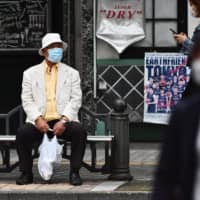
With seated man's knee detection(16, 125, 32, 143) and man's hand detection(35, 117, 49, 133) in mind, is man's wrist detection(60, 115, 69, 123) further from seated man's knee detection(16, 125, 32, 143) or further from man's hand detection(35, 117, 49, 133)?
seated man's knee detection(16, 125, 32, 143)

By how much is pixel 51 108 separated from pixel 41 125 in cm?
33

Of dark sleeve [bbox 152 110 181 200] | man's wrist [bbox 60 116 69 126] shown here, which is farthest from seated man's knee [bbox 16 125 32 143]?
dark sleeve [bbox 152 110 181 200]

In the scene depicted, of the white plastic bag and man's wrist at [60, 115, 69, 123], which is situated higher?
man's wrist at [60, 115, 69, 123]

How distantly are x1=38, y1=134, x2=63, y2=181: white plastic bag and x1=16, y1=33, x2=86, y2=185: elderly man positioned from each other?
0.37ft

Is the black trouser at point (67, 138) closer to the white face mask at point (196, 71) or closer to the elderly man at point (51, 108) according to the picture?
the elderly man at point (51, 108)

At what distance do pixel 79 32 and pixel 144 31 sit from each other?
1028mm

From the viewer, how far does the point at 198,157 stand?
279 cm

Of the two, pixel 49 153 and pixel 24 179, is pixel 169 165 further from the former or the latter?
pixel 24 179

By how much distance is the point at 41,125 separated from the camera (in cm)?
857

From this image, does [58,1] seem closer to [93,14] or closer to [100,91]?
[93,14]

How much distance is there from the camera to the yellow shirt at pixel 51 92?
28.9 feet

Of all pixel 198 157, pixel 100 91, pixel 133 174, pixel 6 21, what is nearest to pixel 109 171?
pixel 133 174

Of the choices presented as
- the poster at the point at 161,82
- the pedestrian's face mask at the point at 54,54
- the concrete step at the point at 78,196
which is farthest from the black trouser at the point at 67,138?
the poster at the point at 161,82

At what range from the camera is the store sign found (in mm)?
12672
